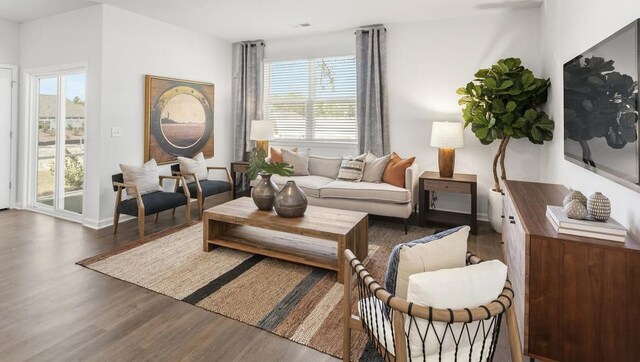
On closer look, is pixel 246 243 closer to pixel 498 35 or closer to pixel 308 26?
pixel 308 26

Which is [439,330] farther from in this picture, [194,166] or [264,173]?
[194,166]

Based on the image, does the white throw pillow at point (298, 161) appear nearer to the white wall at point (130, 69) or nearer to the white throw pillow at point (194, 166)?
the white throw pillow at point (194, 166)

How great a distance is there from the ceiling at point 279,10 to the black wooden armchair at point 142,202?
2125 millimetres

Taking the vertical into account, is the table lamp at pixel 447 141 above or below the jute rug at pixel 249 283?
above

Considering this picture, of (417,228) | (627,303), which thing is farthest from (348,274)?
(417,228)

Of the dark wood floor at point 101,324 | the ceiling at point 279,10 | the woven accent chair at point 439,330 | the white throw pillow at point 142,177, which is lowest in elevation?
the dark wood floor at point 101,324

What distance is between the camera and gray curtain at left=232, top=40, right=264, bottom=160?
6031 millimetres

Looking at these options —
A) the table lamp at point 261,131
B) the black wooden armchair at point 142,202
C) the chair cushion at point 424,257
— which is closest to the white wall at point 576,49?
the chair cushion at point 424,257

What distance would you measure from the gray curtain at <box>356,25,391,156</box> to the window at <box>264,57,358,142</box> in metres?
0.24

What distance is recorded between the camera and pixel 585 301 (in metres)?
1.57

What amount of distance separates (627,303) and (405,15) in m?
4.14

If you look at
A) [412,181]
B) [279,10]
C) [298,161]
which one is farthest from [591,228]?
[279,10]

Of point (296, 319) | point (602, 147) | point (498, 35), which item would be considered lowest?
point (296, 319)

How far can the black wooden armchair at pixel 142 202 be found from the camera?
3.76 m
